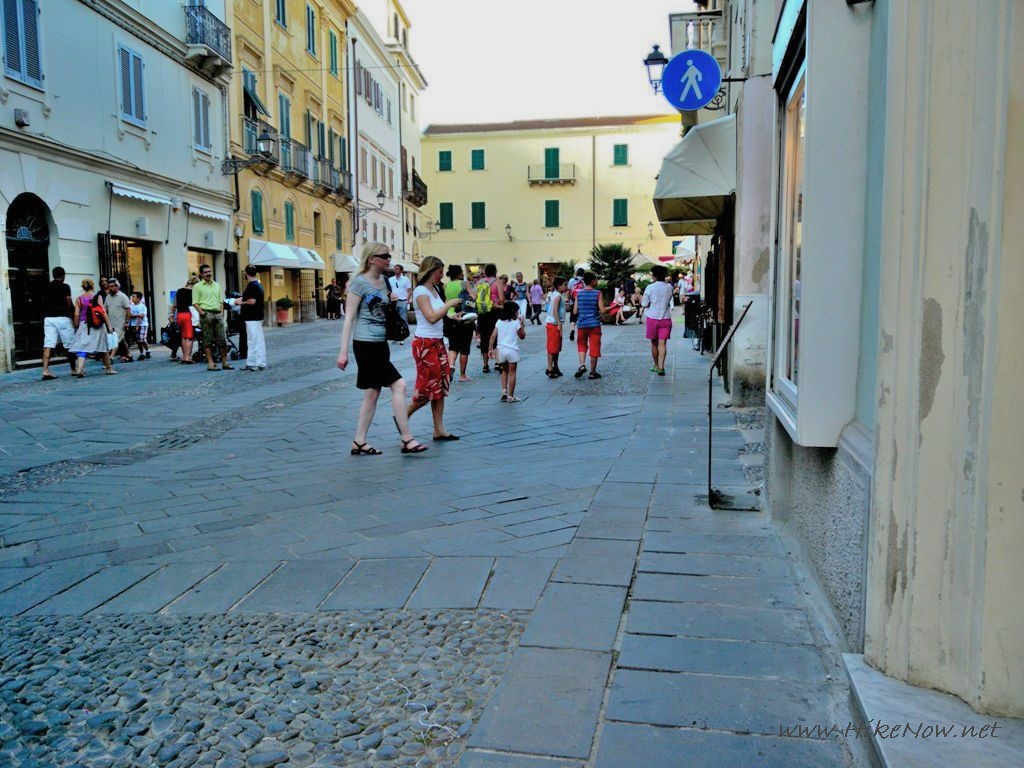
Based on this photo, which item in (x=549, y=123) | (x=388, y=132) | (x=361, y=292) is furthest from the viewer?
(x=549, y=123)

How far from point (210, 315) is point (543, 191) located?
38348 mm

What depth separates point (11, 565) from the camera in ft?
12.9

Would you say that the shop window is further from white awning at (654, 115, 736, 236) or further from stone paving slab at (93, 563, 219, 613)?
white awning at (654, 115, 736, 236)

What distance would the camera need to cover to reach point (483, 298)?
11.3 metres

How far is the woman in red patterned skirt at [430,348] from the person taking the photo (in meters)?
6.63

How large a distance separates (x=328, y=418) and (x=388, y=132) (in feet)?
114

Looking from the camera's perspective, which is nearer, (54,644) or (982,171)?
(982,171)

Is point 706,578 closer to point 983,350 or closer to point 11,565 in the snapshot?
point 983,350

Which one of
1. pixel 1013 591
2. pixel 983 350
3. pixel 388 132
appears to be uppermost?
pixel 388 132

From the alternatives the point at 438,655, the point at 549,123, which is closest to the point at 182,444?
the point at 438,655

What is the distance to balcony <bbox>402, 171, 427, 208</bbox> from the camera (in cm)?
4369

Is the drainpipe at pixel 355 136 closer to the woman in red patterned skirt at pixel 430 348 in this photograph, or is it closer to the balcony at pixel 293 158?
the balcony at pixel 293 158

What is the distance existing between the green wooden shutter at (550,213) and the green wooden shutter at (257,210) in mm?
25872

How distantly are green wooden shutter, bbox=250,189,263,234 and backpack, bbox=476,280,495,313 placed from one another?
15.9 m
